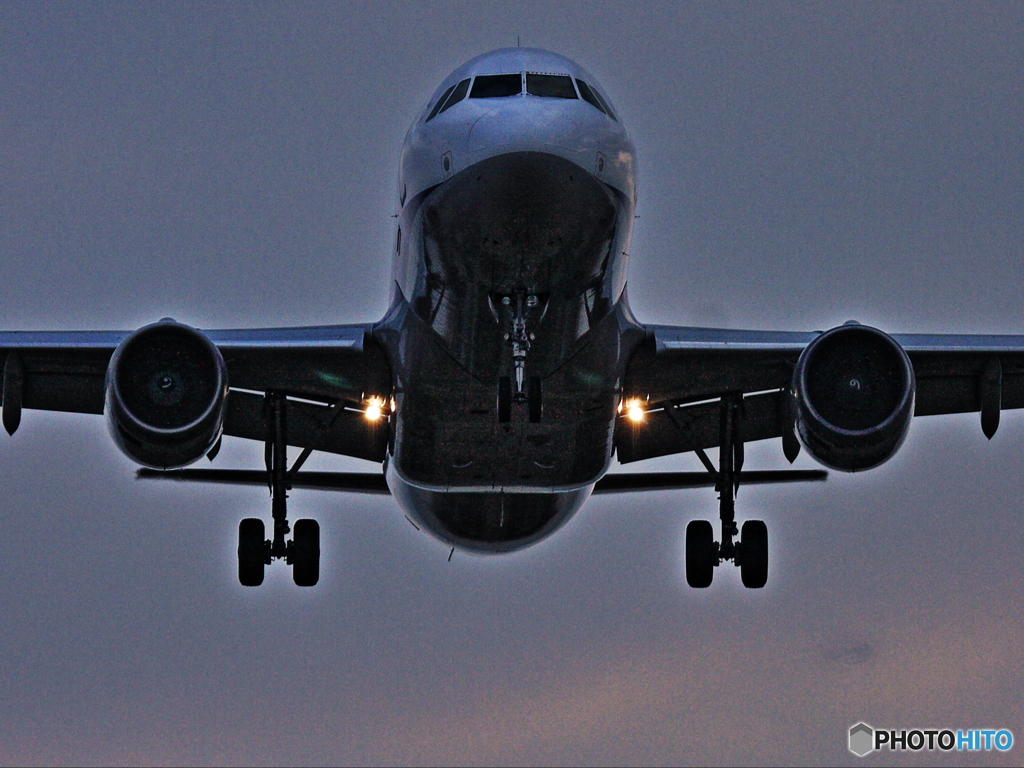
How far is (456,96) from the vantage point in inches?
794

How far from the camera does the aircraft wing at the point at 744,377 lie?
77.9ft

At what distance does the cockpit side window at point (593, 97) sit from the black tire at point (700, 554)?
9.84m

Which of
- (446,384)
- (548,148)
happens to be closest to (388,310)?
(446,384)

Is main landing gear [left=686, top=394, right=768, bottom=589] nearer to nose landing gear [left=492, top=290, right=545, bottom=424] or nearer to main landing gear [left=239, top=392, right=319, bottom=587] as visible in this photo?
nose landing gear [left=492, top=290, right=545, bottom=424]

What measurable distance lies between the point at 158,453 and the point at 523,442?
15.5 ft

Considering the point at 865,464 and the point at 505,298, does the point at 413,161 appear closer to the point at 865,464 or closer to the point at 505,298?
the point at 505,298

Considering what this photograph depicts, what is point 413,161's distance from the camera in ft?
65.9

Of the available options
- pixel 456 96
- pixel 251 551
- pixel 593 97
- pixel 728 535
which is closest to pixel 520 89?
pixel 456 96

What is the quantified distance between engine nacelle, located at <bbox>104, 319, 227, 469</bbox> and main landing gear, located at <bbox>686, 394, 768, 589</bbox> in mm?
7966

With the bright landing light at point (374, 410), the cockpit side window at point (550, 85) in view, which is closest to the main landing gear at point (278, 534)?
the bright landing light at point (374, 410)

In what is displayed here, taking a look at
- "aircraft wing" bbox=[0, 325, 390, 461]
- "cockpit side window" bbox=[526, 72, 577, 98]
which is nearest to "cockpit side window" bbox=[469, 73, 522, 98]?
"cockpit side window" bbox=[526, 72, 577, 98]

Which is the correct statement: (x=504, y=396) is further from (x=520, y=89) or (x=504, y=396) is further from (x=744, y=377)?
(x=744, y=377)

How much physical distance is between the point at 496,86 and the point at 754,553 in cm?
1068

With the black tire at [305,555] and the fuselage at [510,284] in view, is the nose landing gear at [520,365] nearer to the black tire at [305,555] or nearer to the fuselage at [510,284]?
the fuselage at [510,284]
